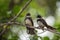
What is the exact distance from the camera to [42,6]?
805 cm

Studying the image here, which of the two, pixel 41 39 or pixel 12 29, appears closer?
pixel 41 39

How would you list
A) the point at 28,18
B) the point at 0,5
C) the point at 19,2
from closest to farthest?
the point at 28,18
the point at 0,5
the point at 19,2

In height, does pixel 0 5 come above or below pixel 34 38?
above

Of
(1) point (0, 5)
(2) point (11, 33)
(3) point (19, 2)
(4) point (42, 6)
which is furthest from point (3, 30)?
(4) point (42, 6)

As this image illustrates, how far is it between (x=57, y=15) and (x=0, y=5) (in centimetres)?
356

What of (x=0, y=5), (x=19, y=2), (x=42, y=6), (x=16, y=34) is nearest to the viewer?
(x=16, y=34)

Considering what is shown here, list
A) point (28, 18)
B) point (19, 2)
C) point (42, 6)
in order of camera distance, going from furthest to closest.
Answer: point (42, 6), point (19, 2), point (28, 18)

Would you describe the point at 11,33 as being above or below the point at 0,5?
below

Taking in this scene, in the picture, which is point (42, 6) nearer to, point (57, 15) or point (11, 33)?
point (57, 15)

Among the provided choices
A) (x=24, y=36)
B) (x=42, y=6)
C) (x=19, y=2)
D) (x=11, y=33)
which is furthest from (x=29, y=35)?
(x=42, y=6)

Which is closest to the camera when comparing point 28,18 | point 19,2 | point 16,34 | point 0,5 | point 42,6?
point 16,34

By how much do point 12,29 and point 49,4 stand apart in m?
4.22

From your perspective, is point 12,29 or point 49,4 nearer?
point 12,29

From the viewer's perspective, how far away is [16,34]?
409 centimetres
